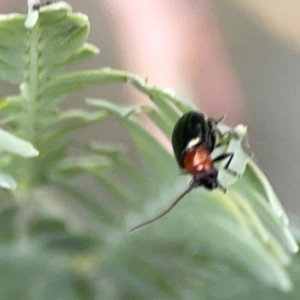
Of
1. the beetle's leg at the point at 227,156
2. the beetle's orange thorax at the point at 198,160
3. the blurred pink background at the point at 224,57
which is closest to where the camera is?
the beetle's leg at the point at 227,156

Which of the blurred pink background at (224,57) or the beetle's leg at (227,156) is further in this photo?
the blurred pink background at (224,57)

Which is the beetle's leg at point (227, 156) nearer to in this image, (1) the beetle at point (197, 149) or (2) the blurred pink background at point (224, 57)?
(1) the beetle at point (197, 149)

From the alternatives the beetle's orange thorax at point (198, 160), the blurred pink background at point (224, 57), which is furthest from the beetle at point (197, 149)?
the blurred pink background at point (224, 57)

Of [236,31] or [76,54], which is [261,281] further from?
[236,31]

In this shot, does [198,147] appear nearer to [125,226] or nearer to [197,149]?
[197,149]

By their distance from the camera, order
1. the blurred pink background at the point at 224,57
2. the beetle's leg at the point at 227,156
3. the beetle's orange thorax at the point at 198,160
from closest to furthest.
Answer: the beetle's leg at the point at 227,156 → the beetle's orange thorax at the point at 198,160 → the blurred pink background at the point at 224,57

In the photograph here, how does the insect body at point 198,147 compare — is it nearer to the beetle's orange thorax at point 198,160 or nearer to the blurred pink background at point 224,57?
the beetle's orange thorax at point 198,160

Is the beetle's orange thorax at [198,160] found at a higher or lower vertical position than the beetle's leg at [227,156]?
lower

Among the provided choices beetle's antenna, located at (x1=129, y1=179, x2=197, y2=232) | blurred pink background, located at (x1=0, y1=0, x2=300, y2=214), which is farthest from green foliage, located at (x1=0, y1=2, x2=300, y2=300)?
blurred pink background, located at (x1=0, y1=0, x2=300, y2=214)

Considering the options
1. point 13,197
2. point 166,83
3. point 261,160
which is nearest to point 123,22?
point 166,83

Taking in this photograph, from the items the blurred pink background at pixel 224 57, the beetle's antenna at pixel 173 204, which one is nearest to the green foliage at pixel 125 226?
the beetle's antenna at pixel 173 204
